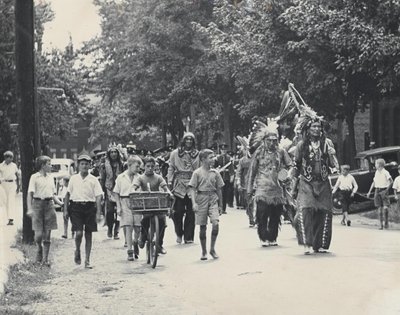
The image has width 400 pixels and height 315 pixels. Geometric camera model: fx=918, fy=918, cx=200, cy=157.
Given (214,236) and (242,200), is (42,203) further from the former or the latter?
(242,200)

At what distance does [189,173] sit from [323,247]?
4.01 m

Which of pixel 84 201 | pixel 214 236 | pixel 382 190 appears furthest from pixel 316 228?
pixel 382 190

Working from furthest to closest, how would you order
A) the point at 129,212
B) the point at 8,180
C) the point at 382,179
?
1. the point at 8,180
2. the point at 382,179
3. the point at 129,212

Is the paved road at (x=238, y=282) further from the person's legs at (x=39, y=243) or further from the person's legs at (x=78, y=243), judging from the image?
the person's legs at (x=39, y=243)

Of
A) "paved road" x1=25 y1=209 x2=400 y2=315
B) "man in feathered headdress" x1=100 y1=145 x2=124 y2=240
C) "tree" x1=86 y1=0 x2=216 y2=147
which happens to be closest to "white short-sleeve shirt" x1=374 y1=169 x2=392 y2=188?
"paved road" x1=25 y1=209 x2=400 y2=315

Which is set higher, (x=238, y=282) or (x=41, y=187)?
(x=41, y=187)

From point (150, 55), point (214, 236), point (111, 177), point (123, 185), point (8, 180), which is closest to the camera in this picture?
point (214, 236)

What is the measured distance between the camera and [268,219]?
49.3 feet

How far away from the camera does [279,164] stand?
49.4ft

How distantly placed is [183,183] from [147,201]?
3.53 meters

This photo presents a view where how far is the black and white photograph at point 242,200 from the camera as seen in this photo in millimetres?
10477

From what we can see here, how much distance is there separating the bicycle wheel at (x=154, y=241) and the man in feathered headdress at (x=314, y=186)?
2131 millimetres

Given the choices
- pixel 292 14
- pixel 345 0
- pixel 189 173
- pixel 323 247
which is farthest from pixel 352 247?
pixel 292 14

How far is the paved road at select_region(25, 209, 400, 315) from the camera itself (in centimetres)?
934
